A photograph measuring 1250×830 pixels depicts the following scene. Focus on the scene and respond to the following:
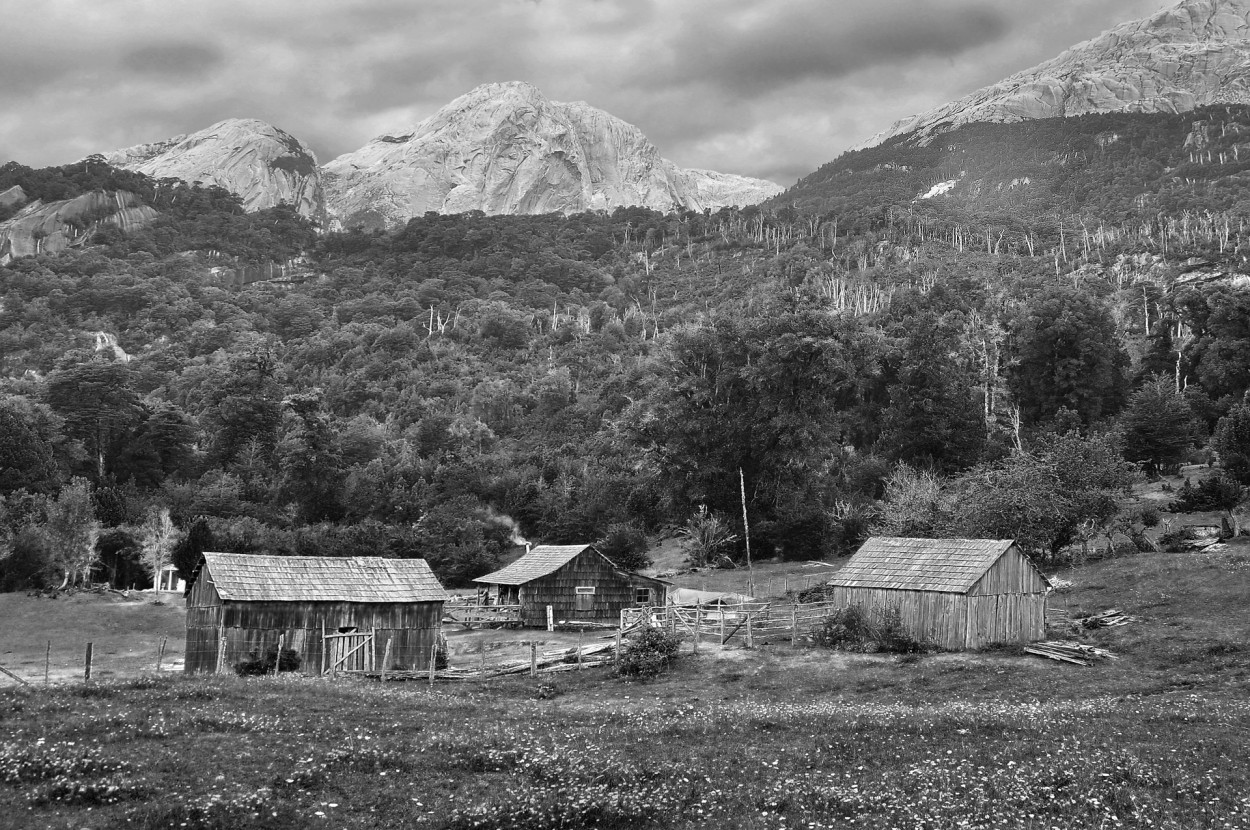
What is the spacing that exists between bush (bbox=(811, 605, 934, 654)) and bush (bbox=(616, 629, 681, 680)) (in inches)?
276

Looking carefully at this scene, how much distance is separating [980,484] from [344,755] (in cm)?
4998

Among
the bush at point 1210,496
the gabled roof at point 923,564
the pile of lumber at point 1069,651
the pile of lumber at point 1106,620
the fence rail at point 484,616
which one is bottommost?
the fence rail at point 484,616

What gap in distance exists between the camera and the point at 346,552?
7756 cm

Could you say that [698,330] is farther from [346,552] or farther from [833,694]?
[833,694]

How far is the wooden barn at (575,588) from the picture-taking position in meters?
57.2

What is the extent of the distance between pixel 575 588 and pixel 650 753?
37900 mm

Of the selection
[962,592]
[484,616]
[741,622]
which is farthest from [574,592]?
[962,592]

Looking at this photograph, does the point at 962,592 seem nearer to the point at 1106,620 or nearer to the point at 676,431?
the point at 1106,620

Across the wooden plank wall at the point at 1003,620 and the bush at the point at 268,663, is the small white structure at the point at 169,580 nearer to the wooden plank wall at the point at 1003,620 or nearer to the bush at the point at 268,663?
the bush at the point at 268,663

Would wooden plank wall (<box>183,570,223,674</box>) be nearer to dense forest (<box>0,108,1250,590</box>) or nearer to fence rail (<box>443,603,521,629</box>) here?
fence rail (<box>443,603,521,629</box>)

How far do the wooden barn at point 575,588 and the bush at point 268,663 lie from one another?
19329 mm

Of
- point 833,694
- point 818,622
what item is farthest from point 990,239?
point 833,694

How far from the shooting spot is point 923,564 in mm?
41844

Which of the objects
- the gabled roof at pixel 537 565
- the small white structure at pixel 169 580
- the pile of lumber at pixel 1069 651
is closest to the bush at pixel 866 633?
the pile of lumber at pixel 1069 651
